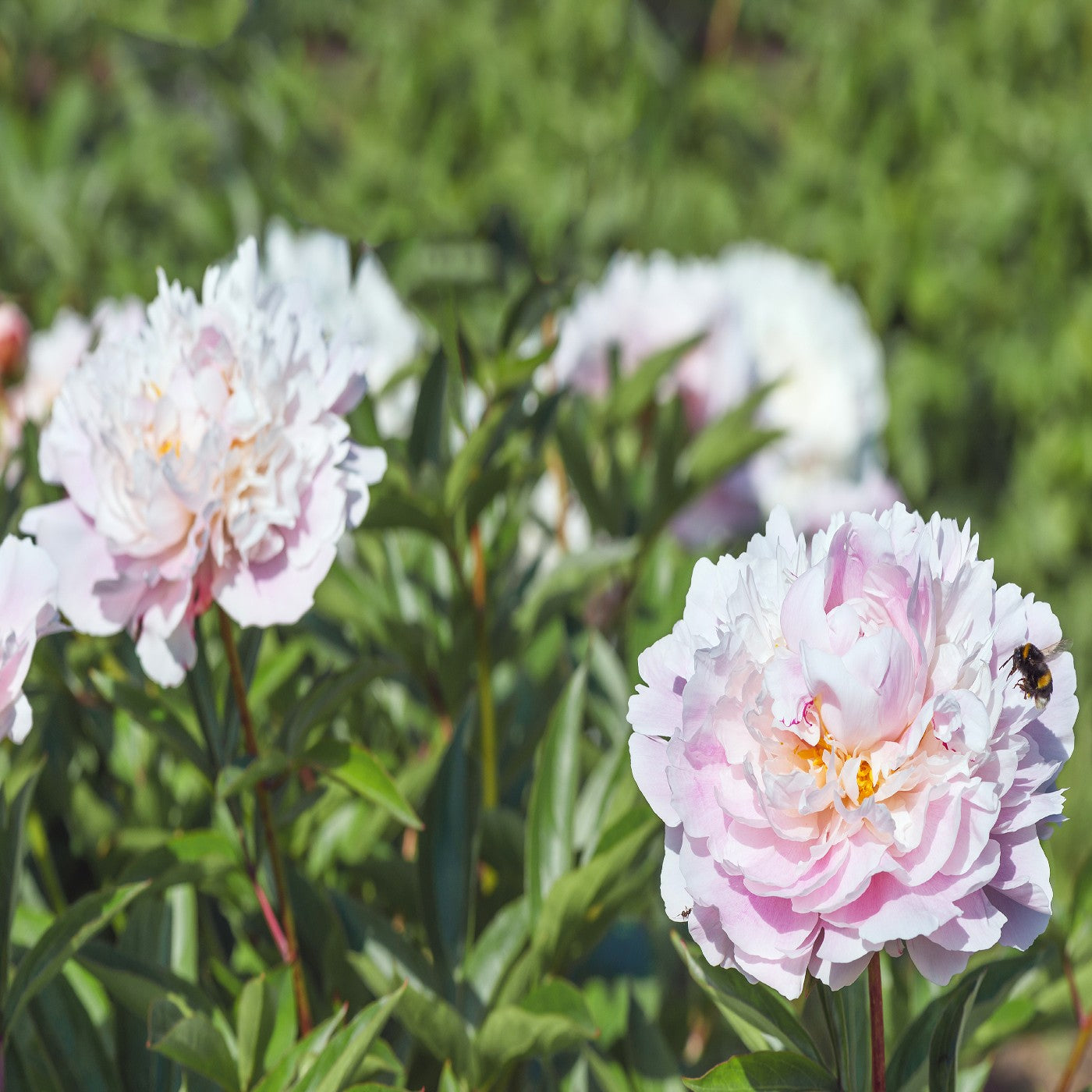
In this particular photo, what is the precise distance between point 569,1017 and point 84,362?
438mm

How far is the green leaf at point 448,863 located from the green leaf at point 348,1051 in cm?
15

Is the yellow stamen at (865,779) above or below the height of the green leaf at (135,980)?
above

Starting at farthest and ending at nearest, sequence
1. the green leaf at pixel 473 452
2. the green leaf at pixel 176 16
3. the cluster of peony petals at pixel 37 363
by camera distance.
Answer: the green leaf at pixel 176 16, the cluster of peony petals at pixel 37 363, the green leaf at pixel 473 452

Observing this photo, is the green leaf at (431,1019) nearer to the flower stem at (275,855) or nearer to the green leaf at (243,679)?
the flower stem at (275,855)

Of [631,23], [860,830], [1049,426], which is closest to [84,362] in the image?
[860,830]

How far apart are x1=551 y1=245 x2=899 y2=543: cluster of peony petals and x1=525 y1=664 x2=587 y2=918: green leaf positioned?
1.65 ft

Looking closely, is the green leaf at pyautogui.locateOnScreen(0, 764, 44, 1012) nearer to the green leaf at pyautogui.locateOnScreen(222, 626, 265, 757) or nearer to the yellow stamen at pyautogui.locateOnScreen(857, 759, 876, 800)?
the green leaf at pyautogui.locateOnScreen(222, 626, 265, 757)

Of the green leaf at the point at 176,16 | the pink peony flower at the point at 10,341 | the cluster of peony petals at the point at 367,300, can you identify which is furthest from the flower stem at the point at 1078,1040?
the green leaf at the point at 176,16

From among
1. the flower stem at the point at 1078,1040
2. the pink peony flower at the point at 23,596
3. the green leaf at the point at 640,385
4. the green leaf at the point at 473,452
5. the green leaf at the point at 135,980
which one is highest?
the green leaf at the point at 640,385

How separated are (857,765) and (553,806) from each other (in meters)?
0.31

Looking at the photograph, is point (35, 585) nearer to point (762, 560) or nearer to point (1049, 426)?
point (762, 560)

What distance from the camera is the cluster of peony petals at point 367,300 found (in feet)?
4.25

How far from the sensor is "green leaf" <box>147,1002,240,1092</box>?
0.59 m

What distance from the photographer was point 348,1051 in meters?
0.58
